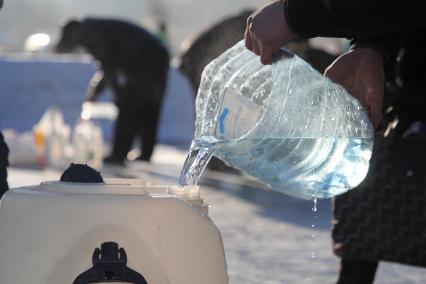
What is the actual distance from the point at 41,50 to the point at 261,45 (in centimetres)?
2261

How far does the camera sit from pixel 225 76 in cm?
Answer: 345

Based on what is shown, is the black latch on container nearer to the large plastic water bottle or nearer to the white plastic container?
the white plastic container

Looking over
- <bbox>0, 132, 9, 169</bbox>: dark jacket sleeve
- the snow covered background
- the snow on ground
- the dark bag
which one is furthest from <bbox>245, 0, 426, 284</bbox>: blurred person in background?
<bbox>0, 132, 9, 169</bbox>: dark jacket sleeve

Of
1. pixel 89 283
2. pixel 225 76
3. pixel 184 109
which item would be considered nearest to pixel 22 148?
pixel 184 109

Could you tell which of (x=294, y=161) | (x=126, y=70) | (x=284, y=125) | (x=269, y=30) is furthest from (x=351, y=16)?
(x=126, y=70)

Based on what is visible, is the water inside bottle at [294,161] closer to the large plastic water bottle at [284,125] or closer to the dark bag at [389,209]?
the large plastic water bottle at [284,125]

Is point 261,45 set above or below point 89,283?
above

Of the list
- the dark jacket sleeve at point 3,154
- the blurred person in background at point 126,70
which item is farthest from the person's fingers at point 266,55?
the blurred person in background at point 126,70

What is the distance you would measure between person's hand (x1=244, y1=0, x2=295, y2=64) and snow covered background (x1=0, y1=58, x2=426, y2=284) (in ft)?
7.56

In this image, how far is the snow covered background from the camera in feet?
18.2

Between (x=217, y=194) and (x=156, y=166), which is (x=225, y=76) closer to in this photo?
(x=217, y=194)

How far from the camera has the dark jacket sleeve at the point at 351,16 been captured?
9.39ft

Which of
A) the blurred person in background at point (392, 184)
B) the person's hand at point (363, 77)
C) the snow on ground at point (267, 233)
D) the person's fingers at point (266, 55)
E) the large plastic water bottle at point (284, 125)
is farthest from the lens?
the snow on ground at point (267, 233)

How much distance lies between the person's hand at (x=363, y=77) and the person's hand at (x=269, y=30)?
54 centimetres
